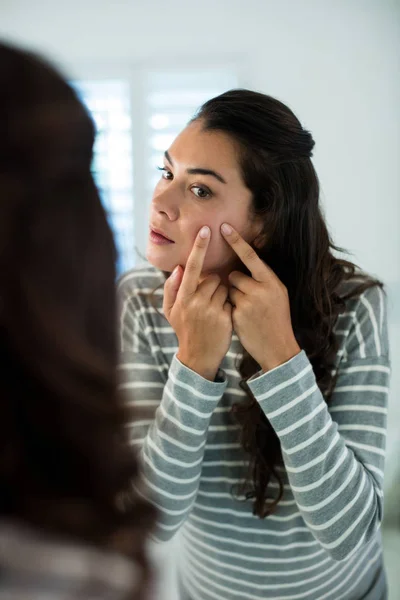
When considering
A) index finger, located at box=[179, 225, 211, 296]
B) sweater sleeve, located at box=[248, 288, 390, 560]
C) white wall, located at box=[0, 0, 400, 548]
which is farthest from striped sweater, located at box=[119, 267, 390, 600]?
white wall, located at box=[0, 0, 400, 548]

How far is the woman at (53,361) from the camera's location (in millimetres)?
292

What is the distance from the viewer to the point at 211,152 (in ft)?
2.35

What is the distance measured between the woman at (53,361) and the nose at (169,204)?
1.34ft

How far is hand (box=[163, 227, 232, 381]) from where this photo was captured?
0.67 m

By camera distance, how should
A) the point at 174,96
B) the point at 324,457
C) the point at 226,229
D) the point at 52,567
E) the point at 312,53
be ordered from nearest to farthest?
1. the point at 52,567
2. the point at 324,457
3. the point at 226,229
4. the point at 312,53
5. the point at 174,96

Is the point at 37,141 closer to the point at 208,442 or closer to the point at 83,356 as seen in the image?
the point at 83,356

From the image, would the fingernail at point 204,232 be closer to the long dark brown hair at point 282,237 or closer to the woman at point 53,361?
the long dark brown hair at point 282,237

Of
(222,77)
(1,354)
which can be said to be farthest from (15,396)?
(222,77)

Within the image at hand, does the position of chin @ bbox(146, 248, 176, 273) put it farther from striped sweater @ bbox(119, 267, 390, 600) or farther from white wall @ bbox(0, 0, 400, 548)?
white wall @ bbox(0, 0, 400, 548)

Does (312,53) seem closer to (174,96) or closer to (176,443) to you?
(174,96)

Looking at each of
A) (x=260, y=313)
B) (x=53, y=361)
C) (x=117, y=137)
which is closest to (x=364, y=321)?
(x=260, y=313)

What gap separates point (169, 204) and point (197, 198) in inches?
1.7

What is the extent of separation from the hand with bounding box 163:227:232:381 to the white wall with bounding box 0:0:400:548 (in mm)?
1236

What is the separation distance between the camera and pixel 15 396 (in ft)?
1.00
